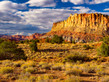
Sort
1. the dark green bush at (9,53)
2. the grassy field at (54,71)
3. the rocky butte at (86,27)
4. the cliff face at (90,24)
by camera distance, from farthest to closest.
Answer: the cliff face at (90,24), the rocky butte at (86,27), the dark green bush at (9,53), the grassy field at (54,71)

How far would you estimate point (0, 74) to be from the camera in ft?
21.6

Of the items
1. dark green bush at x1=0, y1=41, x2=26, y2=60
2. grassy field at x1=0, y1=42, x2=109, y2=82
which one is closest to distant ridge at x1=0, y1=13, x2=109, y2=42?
dark green bush at x1=0, y1=41, x2=26, y2=60

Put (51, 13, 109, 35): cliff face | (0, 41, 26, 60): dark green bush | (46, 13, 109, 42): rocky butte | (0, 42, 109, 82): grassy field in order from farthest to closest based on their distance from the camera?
(51, 13, 109, 35): cliff face, (46, 13, 109, 42): rocky butte, (0, 41, 26, 60): dark green bush, (0, 42, 109, 82): grassy field

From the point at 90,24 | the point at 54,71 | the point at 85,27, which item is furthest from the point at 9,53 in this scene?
the point at 90,24

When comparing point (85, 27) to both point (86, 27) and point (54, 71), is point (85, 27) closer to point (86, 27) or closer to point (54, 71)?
point (86, 27)

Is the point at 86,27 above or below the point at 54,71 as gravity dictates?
above

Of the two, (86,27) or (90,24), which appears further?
(90,24)

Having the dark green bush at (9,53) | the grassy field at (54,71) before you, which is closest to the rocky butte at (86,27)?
the dark green bush at (9,53)

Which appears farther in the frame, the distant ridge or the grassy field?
the distant ridge

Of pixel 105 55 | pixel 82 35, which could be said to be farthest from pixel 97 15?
pixel 105 55

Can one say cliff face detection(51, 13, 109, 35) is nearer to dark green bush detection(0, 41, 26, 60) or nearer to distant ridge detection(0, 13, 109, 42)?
distant ridge detection(0, 13, 109, 42)

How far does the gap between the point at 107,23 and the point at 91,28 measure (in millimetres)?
21497

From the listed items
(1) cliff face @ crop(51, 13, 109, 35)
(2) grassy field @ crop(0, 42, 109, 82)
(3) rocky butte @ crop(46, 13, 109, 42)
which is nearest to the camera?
(2) grassy field @ crop(0, 42, 109, 82)

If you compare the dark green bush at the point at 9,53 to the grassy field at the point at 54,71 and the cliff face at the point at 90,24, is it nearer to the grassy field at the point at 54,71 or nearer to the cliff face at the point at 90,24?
the grassy field at the point at 54,71
